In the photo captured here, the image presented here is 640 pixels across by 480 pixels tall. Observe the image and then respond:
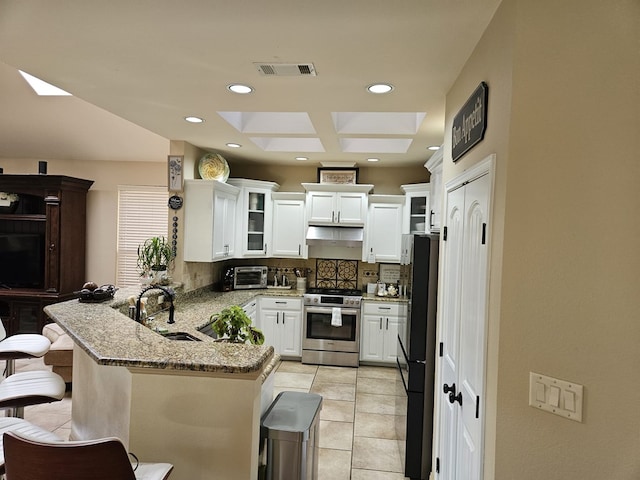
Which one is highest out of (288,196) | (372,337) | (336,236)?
(288,196)

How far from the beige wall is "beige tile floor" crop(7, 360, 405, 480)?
1800 millimetres

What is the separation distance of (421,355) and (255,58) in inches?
83.7

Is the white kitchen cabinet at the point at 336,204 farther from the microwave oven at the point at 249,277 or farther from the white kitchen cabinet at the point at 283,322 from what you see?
the white kitchen cabinet at the point at 283,322

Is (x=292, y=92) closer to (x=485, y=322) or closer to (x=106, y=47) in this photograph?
(x=106, y=47)

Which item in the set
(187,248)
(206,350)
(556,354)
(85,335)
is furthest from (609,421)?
(187,248)

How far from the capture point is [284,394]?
7.79 ft

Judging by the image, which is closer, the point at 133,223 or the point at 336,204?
the point at 336,204

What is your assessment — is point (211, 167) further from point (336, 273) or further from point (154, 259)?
point (336, 273)

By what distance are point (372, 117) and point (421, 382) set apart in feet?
7.29

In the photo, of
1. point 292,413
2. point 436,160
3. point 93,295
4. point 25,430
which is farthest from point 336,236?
point 25,430

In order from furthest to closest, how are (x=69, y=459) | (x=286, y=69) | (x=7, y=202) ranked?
1. (x=7, y=202)
2. (x=286, y=69)
3. (x=69, y=459)

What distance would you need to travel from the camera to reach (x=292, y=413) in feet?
6.99

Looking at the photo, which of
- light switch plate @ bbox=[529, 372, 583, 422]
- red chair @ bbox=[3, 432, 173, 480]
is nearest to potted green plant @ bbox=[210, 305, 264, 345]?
red chair @ bbox=[3, 432, 173, 480]

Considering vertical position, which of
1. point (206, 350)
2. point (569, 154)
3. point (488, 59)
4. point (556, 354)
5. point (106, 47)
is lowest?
point (206, 350)
